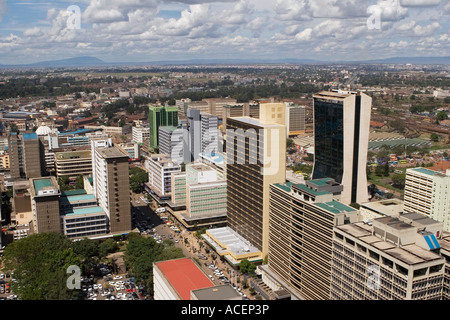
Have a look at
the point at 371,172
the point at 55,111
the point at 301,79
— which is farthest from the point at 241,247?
the point at 301,79

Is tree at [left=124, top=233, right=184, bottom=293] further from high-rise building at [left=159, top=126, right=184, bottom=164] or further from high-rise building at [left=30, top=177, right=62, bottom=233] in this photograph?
high-rise building at [left=159, top=126, right=184, bottom=164]

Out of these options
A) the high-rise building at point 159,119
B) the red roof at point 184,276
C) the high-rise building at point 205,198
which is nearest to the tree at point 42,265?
the red roof at point 184,276

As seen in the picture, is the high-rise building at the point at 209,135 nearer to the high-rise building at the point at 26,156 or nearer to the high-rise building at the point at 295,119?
the high-rise building at the point at 26,156

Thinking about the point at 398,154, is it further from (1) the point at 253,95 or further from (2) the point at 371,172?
(1) the point at 253,95

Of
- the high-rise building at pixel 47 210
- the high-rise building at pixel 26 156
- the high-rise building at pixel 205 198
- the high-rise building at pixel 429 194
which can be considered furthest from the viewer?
the high-rise building at pixel 26 156

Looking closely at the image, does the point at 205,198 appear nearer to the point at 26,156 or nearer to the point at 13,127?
the point at 26,156

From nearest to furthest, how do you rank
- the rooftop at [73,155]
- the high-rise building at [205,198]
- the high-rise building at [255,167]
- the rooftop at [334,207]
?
the rooftop at [334,207]
the high-rise building at [255,167]
the high-rise building at [205,198]
the rooftop at [73,155]

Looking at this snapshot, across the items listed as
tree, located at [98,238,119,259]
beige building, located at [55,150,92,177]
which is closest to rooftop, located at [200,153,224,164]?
tree, located at [98,238,119,259]
